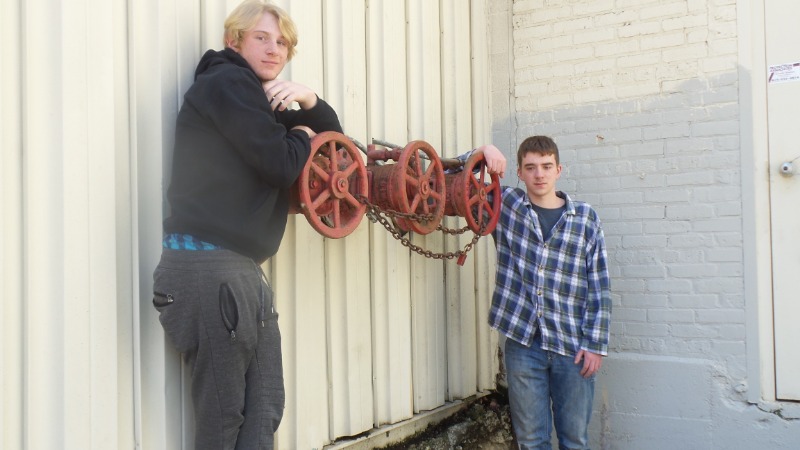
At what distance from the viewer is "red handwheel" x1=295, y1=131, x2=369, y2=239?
259cm

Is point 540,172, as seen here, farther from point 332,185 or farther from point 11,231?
point 11,231

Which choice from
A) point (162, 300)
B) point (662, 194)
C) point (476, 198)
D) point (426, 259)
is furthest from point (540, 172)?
point (162, 300)

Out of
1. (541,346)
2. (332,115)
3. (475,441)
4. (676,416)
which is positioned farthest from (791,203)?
(332,115)

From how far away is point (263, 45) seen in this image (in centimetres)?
250

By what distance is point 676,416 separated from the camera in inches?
162

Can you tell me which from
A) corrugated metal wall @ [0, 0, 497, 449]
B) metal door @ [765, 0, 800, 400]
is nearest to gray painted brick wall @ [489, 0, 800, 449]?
metal door @ [765, 0, 800, 400]

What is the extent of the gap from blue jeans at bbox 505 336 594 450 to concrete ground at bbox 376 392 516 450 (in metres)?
0.54

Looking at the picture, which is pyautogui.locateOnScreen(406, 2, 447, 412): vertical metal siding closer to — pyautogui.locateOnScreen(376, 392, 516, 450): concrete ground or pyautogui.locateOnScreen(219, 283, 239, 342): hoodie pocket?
pyautogui.locateOnScreen(376, 392, 516, 450): concrete ground

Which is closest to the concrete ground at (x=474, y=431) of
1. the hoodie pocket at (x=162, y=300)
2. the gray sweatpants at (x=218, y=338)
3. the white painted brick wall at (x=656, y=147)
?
the white painted brick wall at (x=656, y=147)

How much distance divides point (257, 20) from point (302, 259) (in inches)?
43.5

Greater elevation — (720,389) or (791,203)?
(791,203)

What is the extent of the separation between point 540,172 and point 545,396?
120cm

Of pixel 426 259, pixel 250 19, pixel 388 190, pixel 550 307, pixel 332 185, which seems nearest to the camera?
pixel 250 19

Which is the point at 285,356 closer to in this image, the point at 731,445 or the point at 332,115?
the point at 332,115
